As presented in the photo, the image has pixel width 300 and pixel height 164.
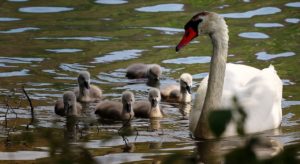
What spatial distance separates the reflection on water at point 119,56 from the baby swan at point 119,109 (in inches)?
119

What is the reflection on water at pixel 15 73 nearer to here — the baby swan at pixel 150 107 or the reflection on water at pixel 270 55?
the baby swan at pixel 150 107

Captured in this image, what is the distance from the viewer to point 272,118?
880 centimetres

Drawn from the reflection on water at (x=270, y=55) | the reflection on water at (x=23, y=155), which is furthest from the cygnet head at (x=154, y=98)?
the reflection on water at (x=270, y=55)

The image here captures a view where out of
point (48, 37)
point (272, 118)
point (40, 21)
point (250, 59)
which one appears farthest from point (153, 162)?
point (40, 21)

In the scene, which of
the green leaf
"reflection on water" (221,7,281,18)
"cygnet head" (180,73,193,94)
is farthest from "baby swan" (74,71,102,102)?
the green leaf

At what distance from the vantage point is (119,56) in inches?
522

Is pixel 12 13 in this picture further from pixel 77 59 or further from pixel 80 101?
pixel 80 101

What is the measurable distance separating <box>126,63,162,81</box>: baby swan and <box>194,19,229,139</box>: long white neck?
313cm

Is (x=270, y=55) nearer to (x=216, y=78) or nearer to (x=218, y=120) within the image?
(x=216, y=78)

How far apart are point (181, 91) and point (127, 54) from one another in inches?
103

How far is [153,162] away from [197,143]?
1.29 m

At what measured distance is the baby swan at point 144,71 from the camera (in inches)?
463

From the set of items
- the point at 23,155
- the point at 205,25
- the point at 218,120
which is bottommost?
the point at 23,155

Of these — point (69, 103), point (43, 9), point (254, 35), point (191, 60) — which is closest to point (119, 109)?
point (69, 103)
